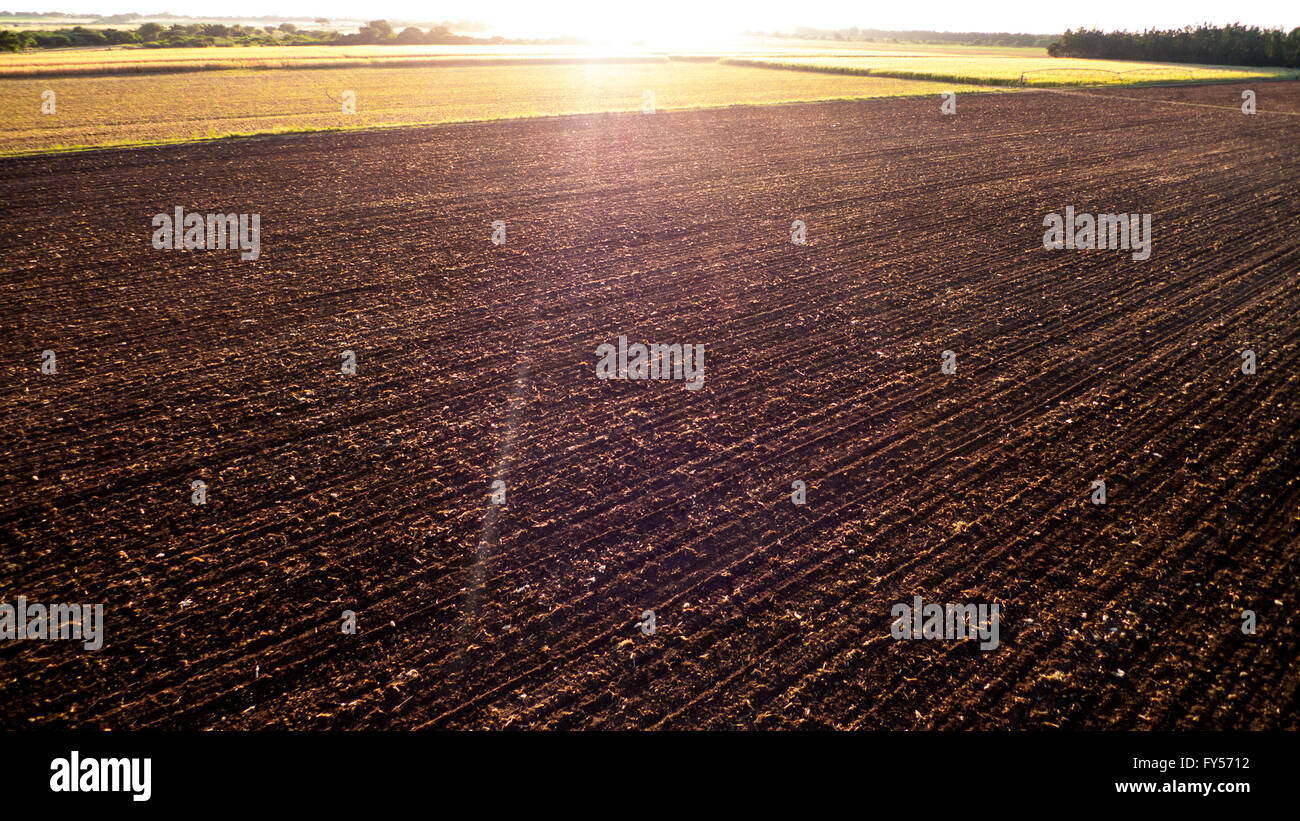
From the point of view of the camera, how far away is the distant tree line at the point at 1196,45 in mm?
64812

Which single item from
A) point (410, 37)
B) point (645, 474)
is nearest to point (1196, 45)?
point (410, 37)

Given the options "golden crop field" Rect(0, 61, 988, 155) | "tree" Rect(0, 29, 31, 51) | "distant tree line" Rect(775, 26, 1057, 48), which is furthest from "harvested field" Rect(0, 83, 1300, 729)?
"distant tree line" Rect(775, 26, 1057, 48)

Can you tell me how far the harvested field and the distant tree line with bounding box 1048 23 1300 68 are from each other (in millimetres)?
72471

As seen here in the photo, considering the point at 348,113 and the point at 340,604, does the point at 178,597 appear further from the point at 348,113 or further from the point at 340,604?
the point at 348,113

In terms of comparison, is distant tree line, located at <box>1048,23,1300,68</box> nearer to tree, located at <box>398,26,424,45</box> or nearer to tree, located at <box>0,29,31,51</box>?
tree, located at <box>398,26,424,45</box>

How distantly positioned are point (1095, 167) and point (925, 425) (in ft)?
53.3

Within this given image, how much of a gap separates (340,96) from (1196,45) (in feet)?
252

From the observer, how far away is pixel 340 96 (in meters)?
34.1

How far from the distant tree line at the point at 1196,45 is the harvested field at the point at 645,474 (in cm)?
7247

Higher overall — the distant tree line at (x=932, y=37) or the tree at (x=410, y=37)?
the distant tree line at (x=932, y=37)

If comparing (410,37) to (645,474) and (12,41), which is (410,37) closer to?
(12,41)

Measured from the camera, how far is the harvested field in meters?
4.39

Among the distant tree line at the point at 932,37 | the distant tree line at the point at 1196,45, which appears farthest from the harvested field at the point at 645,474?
the distant tree line at the point at 932,37

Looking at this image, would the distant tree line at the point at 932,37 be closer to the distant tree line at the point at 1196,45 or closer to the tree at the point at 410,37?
the distant tree line at the point at 1196,45
